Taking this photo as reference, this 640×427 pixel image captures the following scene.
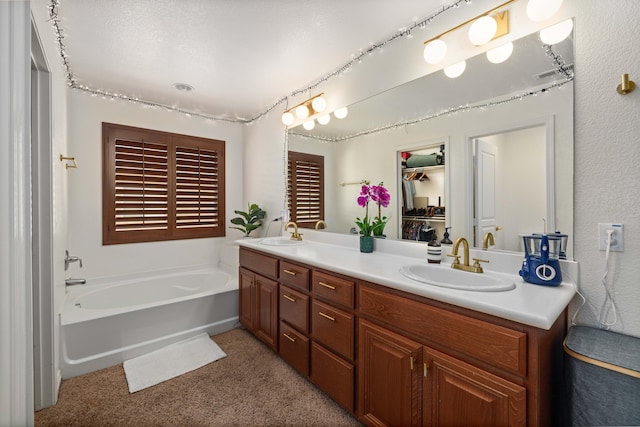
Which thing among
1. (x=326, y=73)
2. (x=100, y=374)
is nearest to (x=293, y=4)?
(x=326, y=73)

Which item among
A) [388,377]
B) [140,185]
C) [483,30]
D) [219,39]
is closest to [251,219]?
[140,185]

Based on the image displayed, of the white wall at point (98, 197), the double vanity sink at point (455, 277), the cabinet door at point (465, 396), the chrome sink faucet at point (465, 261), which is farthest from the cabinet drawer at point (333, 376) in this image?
the white wall at point (98, 197)

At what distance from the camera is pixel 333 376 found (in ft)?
5.51

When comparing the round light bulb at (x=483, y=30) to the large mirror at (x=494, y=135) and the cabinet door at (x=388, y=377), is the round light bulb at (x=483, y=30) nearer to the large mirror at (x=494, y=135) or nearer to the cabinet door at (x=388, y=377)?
the large mirror at (x=494, y=135)

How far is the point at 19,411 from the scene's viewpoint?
0.79 m

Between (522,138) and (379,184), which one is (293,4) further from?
(522,138)

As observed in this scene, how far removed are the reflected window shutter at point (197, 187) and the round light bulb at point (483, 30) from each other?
3013 mm

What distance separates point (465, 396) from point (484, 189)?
3.35 feet

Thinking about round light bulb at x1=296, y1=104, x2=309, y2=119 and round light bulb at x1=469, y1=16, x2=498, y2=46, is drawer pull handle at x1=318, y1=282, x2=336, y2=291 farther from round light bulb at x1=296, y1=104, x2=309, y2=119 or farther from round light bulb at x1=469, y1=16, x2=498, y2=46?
round light bulb at x1=296, y1=104, x2=309, y2=119

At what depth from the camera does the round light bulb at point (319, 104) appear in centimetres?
253

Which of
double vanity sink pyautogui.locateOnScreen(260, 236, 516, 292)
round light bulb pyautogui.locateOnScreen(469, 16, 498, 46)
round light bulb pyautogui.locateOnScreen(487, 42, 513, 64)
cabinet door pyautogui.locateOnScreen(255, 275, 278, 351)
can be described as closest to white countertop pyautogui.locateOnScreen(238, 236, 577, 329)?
double vanity sink pyautogui.locateOnScreen(260, 236, 516, 292)

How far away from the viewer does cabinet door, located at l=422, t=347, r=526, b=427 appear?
98cm

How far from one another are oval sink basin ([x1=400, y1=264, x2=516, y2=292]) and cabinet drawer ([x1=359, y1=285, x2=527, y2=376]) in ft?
0.42

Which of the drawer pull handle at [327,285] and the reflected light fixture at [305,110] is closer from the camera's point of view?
the drawer pull handle at [327,285]
